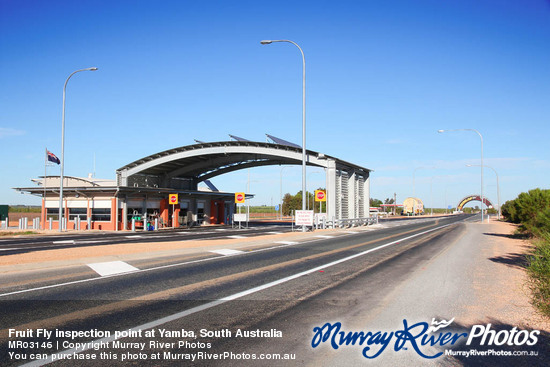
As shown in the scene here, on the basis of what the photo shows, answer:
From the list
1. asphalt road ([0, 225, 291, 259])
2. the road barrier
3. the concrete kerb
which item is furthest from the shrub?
the road barrier

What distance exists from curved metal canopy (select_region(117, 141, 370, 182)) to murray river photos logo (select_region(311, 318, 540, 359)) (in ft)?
91.3

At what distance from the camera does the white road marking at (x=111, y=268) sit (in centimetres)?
997

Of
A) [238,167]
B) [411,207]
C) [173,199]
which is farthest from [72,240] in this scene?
[411,207]

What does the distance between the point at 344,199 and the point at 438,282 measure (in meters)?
28.1

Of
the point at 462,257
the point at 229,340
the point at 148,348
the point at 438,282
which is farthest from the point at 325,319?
the point at 462,257

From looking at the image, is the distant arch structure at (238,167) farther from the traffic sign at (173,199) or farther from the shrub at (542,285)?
the shrub at (542,285)

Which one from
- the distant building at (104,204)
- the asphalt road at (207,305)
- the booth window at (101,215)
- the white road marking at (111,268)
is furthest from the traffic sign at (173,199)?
the asphalt road at (207,305)

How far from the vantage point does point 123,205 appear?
35906 millimetres

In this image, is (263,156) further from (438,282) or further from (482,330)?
(482,330)

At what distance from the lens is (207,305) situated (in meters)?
6.68

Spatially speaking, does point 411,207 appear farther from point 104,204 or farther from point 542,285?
point 542,285

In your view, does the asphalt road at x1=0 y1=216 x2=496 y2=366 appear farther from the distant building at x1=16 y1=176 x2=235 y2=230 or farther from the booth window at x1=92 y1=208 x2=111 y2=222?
the booth window at x1=92 y1=208 x2=111 y2=222

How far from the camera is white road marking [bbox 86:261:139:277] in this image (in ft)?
32.7

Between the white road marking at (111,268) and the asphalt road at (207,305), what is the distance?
1.16 ft
